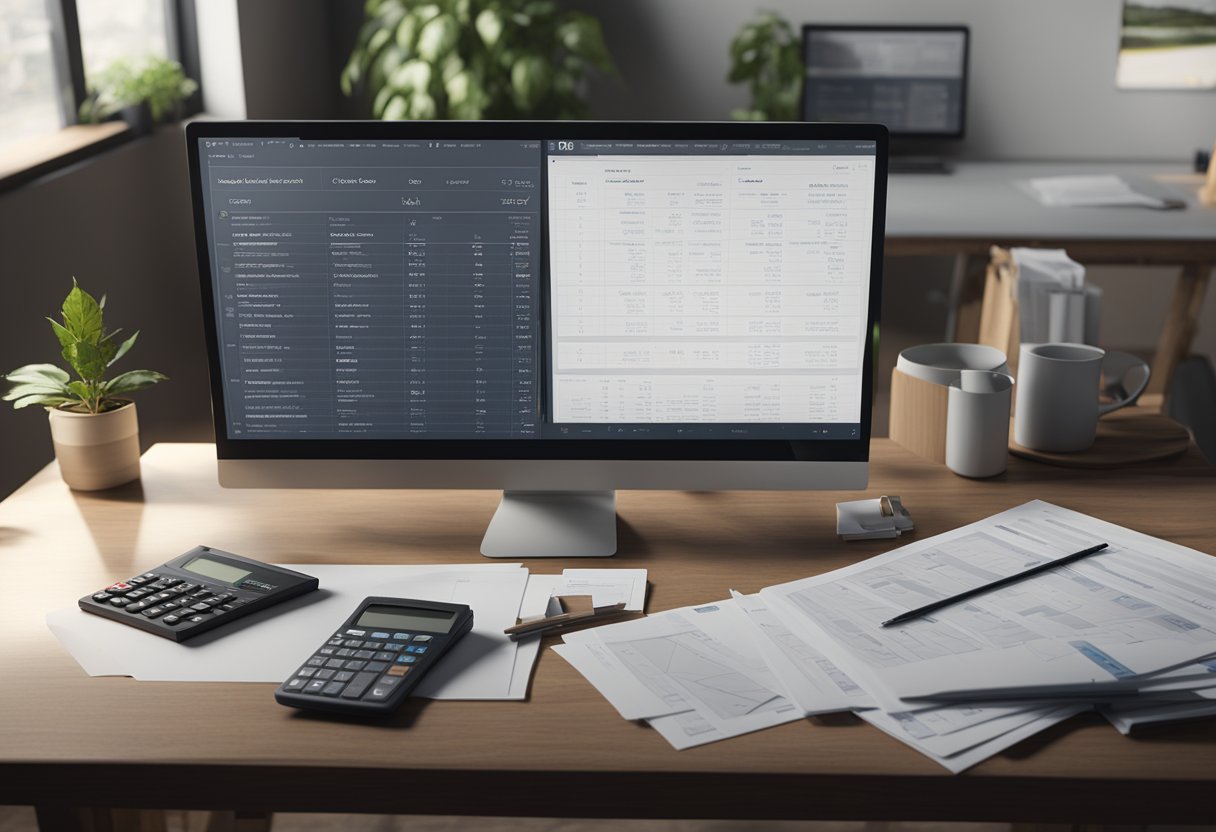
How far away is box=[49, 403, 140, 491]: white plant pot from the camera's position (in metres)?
1.33

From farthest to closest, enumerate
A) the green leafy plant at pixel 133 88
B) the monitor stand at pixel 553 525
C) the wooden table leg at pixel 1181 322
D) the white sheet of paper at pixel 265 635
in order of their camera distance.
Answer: the wooden table leg at pixel 1181 322
the green leafy plant at pixel 133 88
the monitor stand at pixel 553 525
the white sheet of paper at pixel 265 635

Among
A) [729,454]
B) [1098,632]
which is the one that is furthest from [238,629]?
[1098,632]

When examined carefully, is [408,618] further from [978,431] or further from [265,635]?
[978,431]

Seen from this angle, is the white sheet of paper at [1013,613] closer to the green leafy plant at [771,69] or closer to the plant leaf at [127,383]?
→ the plant leaf at [127,383]

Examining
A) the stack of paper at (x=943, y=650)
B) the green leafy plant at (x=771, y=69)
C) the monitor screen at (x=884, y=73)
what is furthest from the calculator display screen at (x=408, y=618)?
the monitor screen at (x=884, y=73)

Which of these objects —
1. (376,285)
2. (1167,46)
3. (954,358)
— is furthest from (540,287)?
(1167,46)

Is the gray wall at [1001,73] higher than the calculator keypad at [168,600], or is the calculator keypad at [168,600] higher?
the gray wall at [1001,73]

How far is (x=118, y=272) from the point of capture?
2707 millimetres

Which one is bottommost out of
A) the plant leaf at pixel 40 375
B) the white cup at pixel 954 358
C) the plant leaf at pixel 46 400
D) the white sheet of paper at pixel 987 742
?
the white sheet of paper at pixel 987 742

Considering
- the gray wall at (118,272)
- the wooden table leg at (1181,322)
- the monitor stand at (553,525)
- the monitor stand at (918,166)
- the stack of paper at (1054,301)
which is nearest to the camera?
the monitor stand at (553,525)

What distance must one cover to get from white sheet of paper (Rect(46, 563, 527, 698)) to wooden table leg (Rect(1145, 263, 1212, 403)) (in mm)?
2472

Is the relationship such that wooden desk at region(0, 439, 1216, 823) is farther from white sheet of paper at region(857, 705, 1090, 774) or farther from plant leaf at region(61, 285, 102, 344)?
plant leaf at region(61, 285, 102, 344)

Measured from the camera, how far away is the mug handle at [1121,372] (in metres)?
1.52

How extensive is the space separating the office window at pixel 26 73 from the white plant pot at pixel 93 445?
1.42 m
